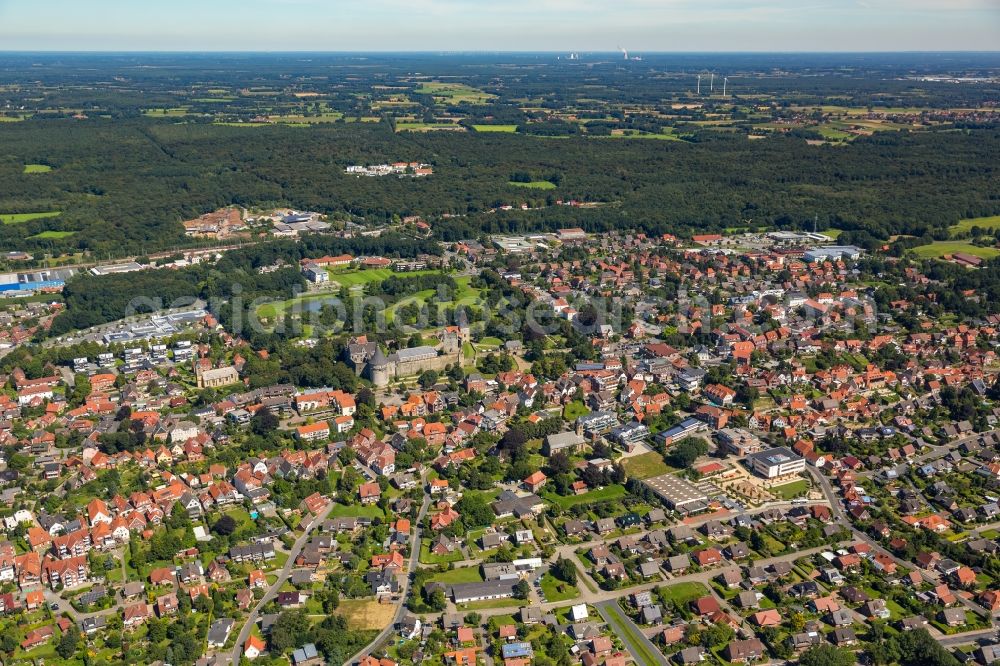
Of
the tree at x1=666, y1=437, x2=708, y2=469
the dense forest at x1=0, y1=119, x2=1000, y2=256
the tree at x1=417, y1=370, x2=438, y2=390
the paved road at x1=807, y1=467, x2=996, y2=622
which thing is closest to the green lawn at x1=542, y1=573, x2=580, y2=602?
the tree at x1=666, y1=437, x2=708, y2=469

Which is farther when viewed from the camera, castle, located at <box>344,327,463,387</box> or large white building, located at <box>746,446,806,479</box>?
castle, located at <box>344,327,463,387</box>

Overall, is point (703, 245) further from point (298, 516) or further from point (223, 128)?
point (223, 128)

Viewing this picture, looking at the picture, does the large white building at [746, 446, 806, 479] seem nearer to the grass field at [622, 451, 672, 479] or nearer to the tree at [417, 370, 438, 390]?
the grass field at [622, 451, 672, 479]

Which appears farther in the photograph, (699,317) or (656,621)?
(699,317)

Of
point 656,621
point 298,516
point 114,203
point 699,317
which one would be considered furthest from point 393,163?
point 656,621

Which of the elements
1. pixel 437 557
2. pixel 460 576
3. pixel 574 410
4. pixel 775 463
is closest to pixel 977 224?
pixel 574 410

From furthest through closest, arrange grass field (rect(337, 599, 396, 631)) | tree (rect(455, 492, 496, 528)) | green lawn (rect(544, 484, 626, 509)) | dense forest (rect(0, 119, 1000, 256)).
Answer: dense forest (rect(0, 119, 1000, 256))
green lawn (rect(544, 484, 626, 509))
tree (rect(455, 492, 496, 528))
grass field (rect(337, 599, 396, 631))
